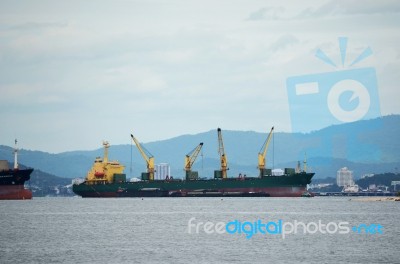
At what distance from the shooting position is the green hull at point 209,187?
17212cm

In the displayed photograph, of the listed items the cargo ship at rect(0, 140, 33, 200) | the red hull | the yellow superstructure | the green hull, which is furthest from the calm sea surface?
the yellow superstructure

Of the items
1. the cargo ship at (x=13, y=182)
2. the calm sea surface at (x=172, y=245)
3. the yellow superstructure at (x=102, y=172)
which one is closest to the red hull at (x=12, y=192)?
the cargo ship at (x=13, y=182)

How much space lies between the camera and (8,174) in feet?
532

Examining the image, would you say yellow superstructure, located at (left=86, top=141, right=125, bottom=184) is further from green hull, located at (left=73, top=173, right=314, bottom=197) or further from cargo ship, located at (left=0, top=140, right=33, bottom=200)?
cargo ship, located at (left=0, top=140, right=33, bottom=200)

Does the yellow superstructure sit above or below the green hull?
above

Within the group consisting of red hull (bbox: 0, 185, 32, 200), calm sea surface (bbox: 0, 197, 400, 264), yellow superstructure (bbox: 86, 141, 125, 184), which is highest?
yellow superstructure (bbox: 86, 141, 125, 184)

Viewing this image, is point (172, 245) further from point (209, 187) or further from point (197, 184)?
point (197, 184)

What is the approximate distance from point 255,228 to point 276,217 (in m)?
17.5

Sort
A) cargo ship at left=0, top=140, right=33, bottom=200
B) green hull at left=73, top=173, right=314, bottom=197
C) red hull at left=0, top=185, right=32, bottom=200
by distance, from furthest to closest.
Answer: green hull at left=73, top=173, right=314, bottom=197 → red hull at left=0, top=185, right=32, bottom=200 → cargo ship at left=0, top=140, right=33, bottom=200

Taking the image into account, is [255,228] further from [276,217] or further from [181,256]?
[181,256]

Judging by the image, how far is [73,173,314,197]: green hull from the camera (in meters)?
172

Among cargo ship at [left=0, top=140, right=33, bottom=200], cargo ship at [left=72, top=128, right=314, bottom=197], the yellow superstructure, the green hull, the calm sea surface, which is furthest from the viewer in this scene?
the yellow superstructure

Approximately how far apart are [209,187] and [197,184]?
3375 mm

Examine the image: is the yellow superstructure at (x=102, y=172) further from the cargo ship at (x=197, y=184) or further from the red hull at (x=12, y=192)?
the red hull at (x=12, y=192)
